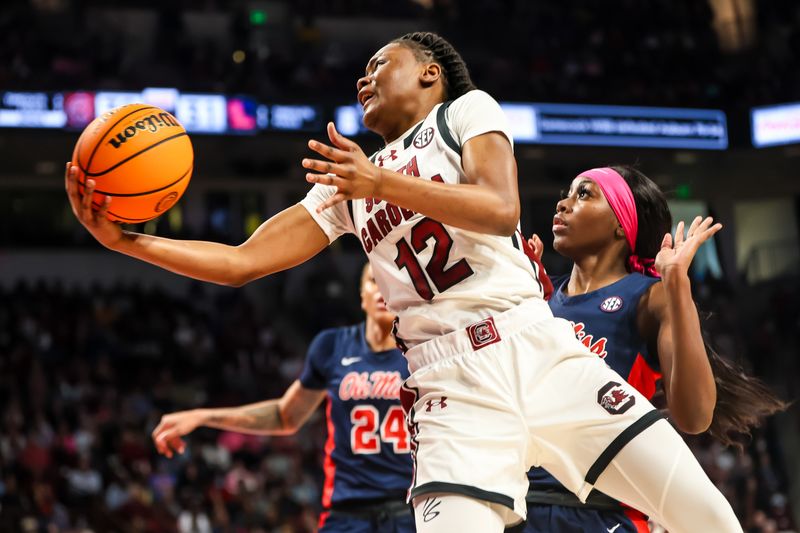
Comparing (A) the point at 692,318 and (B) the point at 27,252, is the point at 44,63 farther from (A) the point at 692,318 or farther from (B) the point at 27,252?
(A) the point at 692,318

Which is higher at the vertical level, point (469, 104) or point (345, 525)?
point (469, 104)

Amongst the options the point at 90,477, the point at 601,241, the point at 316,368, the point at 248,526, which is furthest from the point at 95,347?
the point at 601,241

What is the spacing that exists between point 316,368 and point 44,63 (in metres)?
12.6

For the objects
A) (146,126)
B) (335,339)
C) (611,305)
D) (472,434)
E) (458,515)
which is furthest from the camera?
(335,339)

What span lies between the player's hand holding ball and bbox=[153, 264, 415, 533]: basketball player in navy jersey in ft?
5.32

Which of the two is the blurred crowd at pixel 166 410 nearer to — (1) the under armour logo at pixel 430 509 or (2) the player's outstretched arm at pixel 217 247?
(2) the player's outstretched arm at pixel 217 247

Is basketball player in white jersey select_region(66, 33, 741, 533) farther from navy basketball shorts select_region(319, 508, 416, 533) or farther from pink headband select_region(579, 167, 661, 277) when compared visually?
navy basketball shorts select_region(319, 508, 416, 533)

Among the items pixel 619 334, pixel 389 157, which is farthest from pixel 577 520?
pixel 389 157

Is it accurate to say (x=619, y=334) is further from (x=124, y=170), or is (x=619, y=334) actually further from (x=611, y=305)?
(x=124, y=170)

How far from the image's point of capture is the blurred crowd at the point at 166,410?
10555mm

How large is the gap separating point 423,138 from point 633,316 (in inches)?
41.0

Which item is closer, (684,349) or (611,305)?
(684,349)

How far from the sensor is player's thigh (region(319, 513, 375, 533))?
4.80m

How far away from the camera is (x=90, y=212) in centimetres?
302
